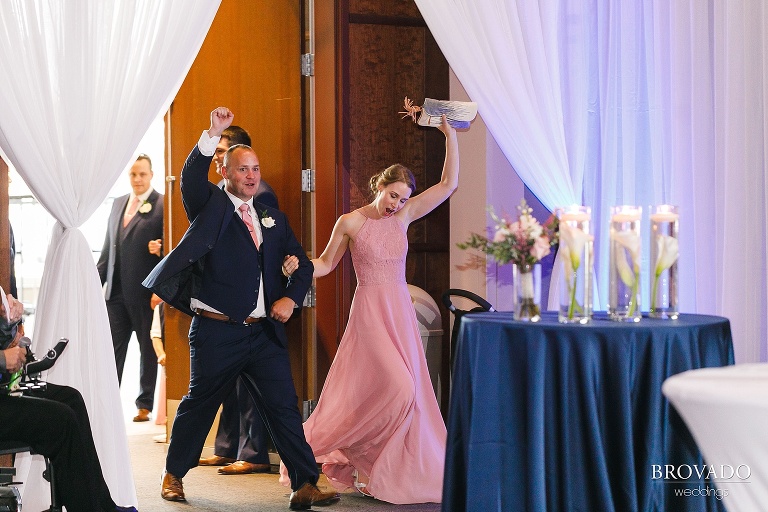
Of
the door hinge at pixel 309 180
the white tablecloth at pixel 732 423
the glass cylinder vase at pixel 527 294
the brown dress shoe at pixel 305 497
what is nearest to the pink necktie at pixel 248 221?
the door hinge at pixel 309 180

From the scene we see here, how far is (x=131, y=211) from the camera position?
6305 millimetres

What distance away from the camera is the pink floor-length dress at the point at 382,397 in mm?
4266

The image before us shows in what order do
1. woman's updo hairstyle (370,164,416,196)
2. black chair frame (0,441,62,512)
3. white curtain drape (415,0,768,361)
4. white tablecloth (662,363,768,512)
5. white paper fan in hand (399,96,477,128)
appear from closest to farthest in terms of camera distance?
white tablecloth (662,363,768,512) → black chair frame (0,441,62,512) → white curtain drape (415,0,768,361) → white paper fan in hand (399,96,477,128) → woman's updo hairstyle (370,164,416,196)

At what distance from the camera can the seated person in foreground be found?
3.24 meters

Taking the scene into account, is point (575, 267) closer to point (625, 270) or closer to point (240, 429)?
point (625, 270)

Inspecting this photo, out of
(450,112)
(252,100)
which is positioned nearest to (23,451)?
(450,112)

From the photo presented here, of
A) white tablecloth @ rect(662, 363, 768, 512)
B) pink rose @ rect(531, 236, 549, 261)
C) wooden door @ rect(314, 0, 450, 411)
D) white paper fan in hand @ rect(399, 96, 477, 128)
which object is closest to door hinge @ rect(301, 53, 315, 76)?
wooden door @ rect(314, 0, 450, 411)

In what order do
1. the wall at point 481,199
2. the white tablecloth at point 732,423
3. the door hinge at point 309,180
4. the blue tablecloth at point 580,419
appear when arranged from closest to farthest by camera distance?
the white tablecloth at point 732,423, the blue tablecloth at point 580,419, the wall at point 481,199, the door hinge at point 309,180

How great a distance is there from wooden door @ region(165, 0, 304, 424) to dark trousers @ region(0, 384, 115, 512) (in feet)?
6.07

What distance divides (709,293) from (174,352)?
9.21 ft

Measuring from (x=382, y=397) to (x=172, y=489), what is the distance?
40.1 inches

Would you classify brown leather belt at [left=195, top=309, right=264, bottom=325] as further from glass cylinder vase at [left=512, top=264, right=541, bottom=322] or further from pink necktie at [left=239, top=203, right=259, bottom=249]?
glass cylinder vase at [left=512, top=264, right=541, bottom=322]

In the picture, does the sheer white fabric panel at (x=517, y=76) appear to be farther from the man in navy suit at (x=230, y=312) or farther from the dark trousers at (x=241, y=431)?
the dark trousers at (x=241, y=431)

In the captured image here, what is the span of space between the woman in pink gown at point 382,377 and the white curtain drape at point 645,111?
47 centimetres
